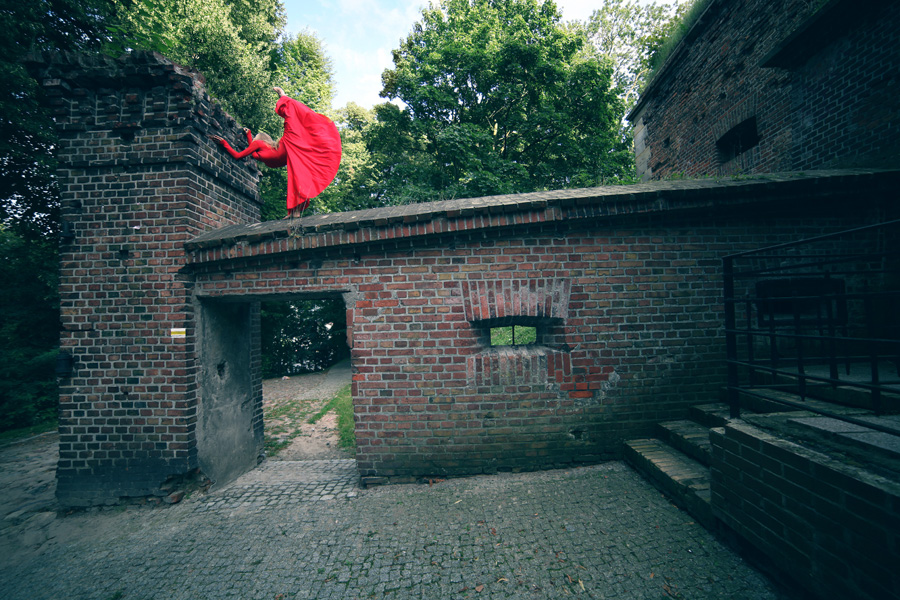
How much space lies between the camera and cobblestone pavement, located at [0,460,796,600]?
7.79ft

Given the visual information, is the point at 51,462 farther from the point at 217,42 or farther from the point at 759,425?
the point at 217,42

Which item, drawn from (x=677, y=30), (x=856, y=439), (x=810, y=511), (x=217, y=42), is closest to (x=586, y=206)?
(x=856, y=439)

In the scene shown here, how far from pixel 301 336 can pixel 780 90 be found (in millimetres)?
14181

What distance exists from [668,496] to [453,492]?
1935mm

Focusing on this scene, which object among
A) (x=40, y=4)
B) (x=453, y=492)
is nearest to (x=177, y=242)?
(x=453, y=492)

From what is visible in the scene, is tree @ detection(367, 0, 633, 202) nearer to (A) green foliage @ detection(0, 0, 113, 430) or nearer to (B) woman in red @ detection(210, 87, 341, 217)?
(B) woman in red @ detection(210, 87, 341, 217)

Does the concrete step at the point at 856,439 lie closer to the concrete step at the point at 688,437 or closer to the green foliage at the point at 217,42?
the concrete step at the point at 688,437

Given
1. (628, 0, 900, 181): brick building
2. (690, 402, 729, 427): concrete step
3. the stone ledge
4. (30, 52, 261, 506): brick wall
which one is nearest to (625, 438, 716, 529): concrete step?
(690, 402, 729, 427): concrete step

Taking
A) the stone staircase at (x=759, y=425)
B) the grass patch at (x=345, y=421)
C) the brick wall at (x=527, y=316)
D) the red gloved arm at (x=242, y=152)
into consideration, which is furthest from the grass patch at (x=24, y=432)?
the stone staircase at (x=759, y=425)

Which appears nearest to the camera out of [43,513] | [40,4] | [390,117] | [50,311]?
[43,513]

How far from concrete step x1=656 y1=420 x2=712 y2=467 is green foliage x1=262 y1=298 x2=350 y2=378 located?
36.6ft

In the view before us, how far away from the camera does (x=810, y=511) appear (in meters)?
1.99

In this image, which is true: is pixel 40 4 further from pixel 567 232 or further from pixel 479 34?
pixel 479 34

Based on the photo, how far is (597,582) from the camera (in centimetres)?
232
